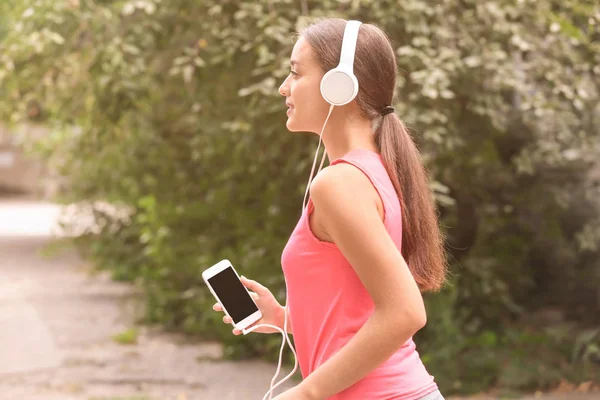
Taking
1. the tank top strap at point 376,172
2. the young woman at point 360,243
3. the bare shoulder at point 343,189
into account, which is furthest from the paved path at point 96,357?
the bare shoulder at point 343,189

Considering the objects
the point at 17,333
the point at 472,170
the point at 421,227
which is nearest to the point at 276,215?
the point at 472,170

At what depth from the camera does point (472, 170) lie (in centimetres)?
712

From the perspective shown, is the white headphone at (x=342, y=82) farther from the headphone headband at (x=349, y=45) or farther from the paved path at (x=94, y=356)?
the paved path at (x=94, y=356)

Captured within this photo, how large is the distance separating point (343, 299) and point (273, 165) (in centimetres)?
548

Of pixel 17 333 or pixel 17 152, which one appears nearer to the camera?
pixel 17 333

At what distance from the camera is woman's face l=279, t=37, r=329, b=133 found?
1.99 meters

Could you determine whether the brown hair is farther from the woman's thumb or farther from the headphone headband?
the woman's thumb

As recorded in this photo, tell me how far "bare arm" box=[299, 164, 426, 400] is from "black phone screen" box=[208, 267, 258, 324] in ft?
1.35

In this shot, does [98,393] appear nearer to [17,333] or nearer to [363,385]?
[17,333]

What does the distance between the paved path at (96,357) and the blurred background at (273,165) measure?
0.11ft

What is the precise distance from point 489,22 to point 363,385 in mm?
4301

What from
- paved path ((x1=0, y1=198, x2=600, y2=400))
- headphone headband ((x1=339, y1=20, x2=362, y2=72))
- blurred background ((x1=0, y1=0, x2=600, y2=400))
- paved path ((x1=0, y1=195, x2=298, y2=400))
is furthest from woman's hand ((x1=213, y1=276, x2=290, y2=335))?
paved path ((x1=0, y1=195, x2=298, y2=400))

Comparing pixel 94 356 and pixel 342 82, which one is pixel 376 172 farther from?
pixel 94 356

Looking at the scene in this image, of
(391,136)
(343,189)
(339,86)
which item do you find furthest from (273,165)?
(343,189)
